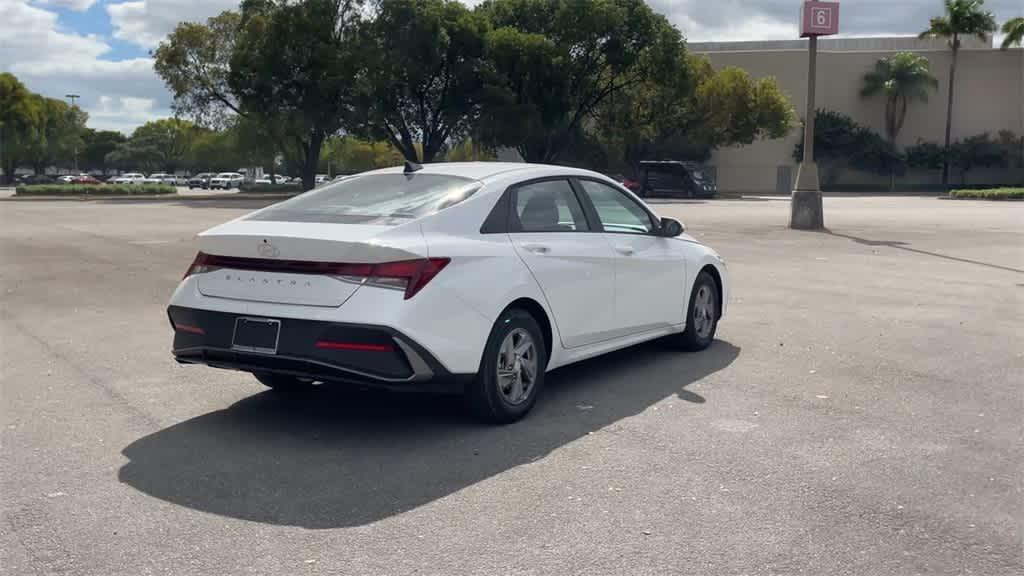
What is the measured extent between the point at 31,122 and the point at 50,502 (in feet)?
248

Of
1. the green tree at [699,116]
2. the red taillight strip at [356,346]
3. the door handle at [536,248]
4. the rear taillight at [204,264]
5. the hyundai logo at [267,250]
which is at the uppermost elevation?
the green tree at [699,116]

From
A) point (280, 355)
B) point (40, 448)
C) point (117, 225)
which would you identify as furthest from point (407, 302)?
point (117, 225)

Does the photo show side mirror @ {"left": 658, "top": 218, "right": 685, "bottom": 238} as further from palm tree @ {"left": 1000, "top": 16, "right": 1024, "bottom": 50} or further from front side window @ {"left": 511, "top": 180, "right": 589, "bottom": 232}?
palm tree @ {"left": 1000, "top": 16, "right": 1024, "bottom": 50}

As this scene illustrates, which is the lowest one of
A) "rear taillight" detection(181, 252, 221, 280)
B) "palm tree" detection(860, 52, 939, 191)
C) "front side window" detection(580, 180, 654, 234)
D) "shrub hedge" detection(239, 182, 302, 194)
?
"shrub hedge" detection(239, 182, 302, 194)

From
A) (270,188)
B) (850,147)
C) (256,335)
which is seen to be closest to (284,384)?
(256,335)

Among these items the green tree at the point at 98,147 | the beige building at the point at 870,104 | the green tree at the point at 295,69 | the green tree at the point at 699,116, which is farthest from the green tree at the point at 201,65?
the green tree at the point at 98,147

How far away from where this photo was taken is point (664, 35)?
172 ft

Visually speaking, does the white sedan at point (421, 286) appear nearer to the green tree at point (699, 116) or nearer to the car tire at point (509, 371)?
the car tire at point (509, 371)

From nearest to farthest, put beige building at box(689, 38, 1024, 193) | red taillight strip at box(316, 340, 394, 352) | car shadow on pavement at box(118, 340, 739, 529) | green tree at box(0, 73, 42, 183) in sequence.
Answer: car shadow on pavement at box(118, 340, 739, 529), red taillight strip at box(316, 340, 394, 352), green tree at box(0, 73, 42, 183), beige building at box(689, 38, 1024, 193)

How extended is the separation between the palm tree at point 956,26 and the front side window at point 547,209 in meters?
73.1

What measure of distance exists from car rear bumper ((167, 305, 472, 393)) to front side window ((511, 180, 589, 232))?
1.24 m

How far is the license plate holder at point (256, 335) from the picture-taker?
5.56 metres

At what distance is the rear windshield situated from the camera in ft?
19.7

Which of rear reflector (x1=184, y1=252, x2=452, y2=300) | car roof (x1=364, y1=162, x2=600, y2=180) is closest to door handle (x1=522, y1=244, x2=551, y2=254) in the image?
car roof (x1=364, y1=162, x2=600, y2=180)
